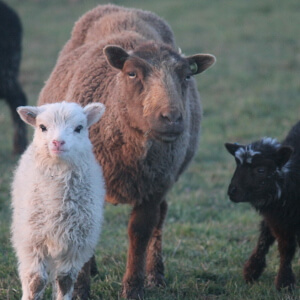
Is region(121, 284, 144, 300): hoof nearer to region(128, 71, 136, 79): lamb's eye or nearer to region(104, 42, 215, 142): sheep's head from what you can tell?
region(104, 42, 215, 142): sheep's head

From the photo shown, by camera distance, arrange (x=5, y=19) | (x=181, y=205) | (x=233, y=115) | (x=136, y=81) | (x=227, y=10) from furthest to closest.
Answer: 1. (x=227, y=10)
2. (x=233, y=115)
3. (x=5, y=19)
4. (x=181, y=205)
5. (x=136, y=81)

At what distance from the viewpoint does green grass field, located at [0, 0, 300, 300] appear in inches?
239

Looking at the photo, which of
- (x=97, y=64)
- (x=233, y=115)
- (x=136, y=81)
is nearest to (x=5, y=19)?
(x=233, y=115)

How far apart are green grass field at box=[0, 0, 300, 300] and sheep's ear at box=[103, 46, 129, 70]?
1.92 metres

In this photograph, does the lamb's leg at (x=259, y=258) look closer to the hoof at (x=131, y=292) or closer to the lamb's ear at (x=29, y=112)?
the hoof at (x=131, y=292)

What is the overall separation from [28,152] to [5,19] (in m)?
6.94

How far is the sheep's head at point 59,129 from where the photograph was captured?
4398mm

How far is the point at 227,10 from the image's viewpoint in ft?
71.6

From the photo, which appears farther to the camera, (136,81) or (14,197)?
(136,81)

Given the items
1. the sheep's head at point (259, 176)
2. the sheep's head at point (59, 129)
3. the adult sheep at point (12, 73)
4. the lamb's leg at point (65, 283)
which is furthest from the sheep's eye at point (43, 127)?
the adult sheep at point (12, 73)

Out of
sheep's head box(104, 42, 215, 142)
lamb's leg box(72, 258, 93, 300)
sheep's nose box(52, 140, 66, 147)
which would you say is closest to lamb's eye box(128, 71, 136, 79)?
sheep's head box(104, 42, 215, 142)

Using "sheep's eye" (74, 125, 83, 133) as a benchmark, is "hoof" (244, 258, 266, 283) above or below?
below

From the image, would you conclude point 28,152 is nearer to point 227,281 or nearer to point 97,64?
point 97,64

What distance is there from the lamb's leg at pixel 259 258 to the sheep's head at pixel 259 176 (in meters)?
0.51
